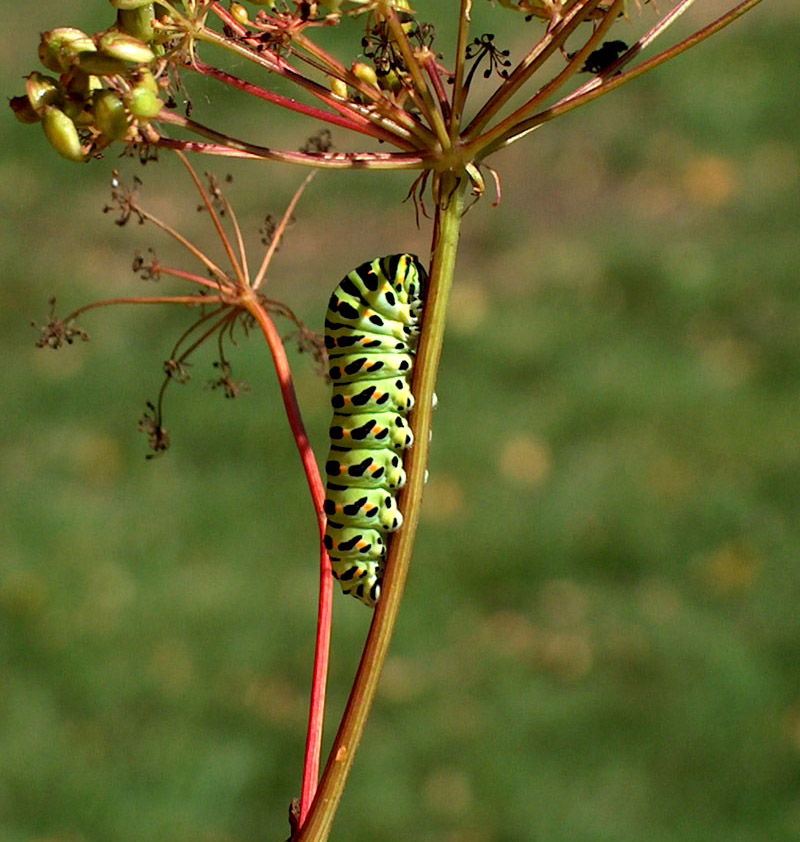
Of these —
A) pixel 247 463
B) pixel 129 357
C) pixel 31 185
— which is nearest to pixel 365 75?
pixel 247 463

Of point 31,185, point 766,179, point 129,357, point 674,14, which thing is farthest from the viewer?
point 31,185

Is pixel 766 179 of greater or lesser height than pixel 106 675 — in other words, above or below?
above

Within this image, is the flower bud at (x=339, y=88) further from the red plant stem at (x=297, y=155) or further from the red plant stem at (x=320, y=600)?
the red plant stem at (x=320, y=600)

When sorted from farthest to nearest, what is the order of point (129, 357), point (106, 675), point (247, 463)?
point (129, 357) < point (247, 463) < point (106, 675)

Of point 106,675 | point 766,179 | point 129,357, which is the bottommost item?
point 106,675

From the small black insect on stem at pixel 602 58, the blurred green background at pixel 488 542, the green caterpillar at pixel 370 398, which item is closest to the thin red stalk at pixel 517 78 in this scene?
the small black insect on stem at pixel 602 58

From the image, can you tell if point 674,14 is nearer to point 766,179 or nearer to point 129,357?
point 129,357

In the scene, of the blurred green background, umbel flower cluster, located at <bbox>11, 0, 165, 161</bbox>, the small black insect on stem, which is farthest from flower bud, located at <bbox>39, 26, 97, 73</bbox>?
the blurred green background
